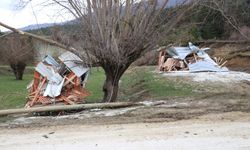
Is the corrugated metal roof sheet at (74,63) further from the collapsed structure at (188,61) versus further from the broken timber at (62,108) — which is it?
Answer: the collapsed structure at (188,61)

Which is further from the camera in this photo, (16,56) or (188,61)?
(16,56)

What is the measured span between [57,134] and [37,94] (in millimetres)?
9059

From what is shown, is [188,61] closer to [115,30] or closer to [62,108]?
[115,30]

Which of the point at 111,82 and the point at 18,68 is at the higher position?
the point at 111,82

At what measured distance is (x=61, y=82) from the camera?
837 inches

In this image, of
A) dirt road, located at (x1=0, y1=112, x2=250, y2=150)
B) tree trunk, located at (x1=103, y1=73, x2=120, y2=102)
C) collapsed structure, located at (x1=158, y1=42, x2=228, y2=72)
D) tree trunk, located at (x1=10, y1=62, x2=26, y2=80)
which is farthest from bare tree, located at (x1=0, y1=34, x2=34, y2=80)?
dirt road, located at (x1=0, y1=112, x2=250, y2=150)

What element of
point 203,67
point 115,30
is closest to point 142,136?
point 115,30

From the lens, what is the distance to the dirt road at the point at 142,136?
397 inches

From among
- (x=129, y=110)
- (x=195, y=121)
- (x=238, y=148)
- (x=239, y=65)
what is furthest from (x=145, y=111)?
(x=239, y=65)

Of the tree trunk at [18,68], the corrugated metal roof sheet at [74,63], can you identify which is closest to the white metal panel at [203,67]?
the corrugated metal roof sheet at [74,63]

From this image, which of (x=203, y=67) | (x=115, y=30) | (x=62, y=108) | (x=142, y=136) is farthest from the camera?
(x=203, y=67)

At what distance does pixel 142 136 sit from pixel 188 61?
29.3 meters

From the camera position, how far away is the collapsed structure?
36531 millimetres

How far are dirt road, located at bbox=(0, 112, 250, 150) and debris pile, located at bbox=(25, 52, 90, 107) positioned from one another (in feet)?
21.4
